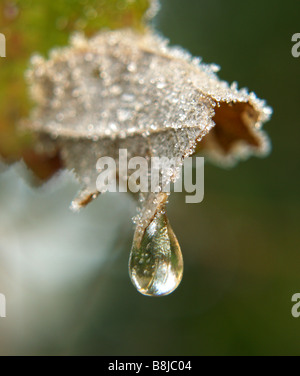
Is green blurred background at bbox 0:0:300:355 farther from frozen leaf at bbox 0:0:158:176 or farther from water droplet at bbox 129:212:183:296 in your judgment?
water droplet at bbox 129:212:183:296

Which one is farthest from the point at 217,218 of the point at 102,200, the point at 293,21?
the point at 293,21

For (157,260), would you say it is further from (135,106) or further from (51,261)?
(51,261)

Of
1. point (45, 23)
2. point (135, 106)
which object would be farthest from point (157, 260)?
point (45, 23)

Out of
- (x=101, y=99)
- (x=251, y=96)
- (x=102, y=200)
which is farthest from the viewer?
(x=102, y=200)

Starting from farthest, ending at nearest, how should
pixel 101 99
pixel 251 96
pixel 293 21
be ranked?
pixel 293 21, pixel 101 99, pixel 251 96

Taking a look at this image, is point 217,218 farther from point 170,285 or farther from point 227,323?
point 170,285

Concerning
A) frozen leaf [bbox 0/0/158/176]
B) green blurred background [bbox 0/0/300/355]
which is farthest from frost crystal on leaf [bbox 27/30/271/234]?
green blurred background [bbox 0/0/300/355]

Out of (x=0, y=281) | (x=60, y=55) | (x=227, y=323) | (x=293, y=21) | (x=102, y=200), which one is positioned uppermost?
(x=293, y=21)
